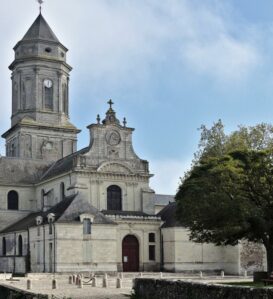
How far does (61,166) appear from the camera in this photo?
210ft

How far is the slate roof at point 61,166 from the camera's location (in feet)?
198

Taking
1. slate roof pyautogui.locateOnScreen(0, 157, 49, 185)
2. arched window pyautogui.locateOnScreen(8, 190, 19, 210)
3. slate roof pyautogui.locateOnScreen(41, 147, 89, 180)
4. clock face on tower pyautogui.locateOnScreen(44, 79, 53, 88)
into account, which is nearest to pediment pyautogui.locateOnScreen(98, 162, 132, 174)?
slate roof pyautogui.locateOnScreen(41, 147, 89, 180)

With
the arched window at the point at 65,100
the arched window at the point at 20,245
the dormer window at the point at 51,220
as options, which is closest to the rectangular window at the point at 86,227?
the dormer window at the point at 51,220

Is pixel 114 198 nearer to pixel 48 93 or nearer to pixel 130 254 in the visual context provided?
pixel 130 254

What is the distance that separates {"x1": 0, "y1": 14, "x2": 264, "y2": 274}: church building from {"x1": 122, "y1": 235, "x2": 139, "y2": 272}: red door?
0.30 ft

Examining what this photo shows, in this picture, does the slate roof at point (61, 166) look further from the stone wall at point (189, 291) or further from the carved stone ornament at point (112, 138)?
the stone wall at point (189, 291)

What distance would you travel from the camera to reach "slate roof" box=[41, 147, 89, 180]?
60469 mm

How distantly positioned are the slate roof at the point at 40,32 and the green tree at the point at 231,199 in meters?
42.7

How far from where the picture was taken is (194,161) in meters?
54.3

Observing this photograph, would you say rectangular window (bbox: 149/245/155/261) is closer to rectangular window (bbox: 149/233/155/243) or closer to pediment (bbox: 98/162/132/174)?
rectangular window (bbox: 149/233/155/243)

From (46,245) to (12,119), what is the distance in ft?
84.1

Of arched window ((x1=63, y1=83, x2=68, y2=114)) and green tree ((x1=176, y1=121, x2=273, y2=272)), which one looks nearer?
green tree ((x1=176, y1=121, x2=273, y2=272))

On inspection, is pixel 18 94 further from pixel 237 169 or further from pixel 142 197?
pixel 237 169

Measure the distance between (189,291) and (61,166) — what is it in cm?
4258
